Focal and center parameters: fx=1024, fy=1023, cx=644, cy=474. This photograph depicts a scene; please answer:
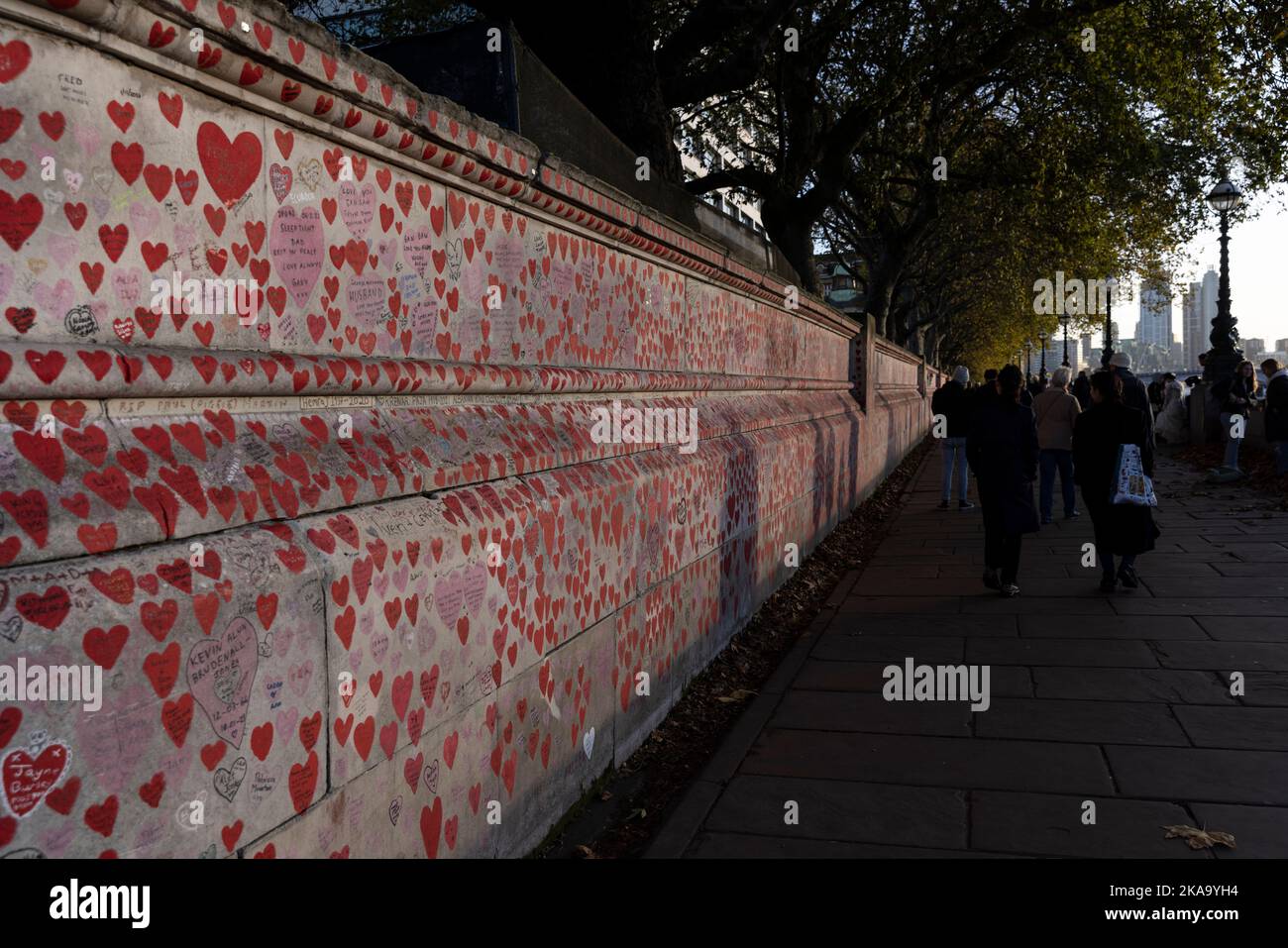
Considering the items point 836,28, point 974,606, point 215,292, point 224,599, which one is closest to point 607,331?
point 215,292

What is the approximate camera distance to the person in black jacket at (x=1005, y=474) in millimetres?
8047

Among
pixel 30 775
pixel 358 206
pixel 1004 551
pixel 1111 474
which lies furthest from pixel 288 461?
pixel 1111 474

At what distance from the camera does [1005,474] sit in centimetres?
818

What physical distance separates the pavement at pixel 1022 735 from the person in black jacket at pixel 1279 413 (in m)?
5.99

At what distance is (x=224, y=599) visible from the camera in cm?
205

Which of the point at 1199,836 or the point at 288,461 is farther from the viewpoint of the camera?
the point at 1199,836

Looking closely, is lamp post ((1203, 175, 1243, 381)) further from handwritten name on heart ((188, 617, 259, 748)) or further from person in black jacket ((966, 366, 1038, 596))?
handwritten name on heart ((188, 617, 259, 748))

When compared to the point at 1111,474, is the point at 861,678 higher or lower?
lower

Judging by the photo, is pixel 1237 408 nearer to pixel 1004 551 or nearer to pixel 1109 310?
pixel 1004 551

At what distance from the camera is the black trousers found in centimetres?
805

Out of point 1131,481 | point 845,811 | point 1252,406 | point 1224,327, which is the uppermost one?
point 1224,327

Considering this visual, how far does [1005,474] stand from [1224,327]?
1578 centimetres

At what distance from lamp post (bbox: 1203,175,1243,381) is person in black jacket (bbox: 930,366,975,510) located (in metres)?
8.89

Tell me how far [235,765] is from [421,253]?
165cm
